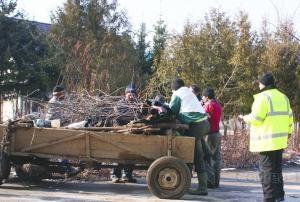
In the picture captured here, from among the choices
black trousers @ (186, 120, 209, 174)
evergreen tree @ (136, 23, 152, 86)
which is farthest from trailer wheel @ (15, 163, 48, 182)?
evergreen tree @ (136, 23, 152, 86)

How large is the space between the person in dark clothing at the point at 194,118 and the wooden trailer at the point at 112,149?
12.6 inches

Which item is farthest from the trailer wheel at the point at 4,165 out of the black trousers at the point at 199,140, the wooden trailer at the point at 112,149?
the black trousers at the point at 199,140

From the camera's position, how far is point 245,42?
52.0ft

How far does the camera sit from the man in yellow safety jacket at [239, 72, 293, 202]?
24.1ft

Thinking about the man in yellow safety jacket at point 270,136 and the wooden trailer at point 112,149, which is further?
the wooden trailer at point 112,149

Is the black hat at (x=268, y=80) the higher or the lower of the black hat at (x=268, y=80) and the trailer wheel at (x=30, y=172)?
the higher

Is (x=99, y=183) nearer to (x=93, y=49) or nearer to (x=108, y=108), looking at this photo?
(x=108, y=108)

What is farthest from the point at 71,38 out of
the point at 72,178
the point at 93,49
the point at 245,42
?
the point at 72,178

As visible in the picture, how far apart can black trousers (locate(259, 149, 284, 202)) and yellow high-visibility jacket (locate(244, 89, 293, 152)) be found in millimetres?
135

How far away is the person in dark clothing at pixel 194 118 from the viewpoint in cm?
866

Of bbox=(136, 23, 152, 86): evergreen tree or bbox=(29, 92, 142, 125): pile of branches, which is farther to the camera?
bbox=(136, 23, 152, 86): evergreen tree

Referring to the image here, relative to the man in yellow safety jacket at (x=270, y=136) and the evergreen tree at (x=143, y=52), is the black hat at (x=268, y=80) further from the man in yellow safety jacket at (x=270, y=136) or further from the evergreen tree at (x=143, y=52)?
the evergreen tree at (x=143, y=52)

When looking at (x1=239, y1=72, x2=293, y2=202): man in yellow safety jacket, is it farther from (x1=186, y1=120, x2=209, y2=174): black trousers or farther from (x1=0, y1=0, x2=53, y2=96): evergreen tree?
(x1=0, y1=0, x2=53, y2=96): evergreen tree

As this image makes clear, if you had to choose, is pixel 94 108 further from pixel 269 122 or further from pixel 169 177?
pixel 269 122
